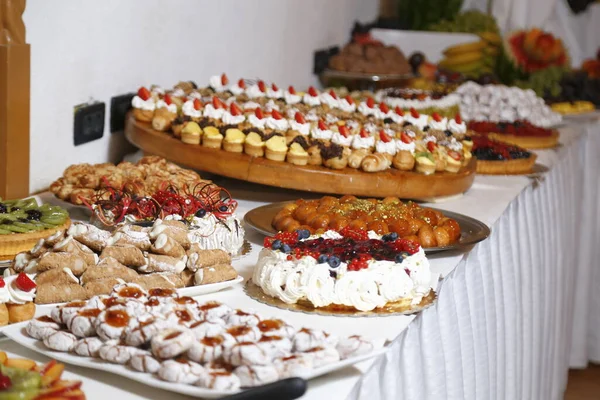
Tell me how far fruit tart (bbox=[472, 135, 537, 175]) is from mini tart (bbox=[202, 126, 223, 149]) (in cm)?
94

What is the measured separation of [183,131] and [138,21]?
0.49 m

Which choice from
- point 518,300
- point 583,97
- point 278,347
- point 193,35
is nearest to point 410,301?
point 278,347

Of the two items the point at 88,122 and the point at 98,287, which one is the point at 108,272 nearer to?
the point at 98,287

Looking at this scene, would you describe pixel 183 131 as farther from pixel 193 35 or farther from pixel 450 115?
pixel 450 115

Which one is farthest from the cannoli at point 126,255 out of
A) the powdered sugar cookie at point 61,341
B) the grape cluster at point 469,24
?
the grape cluster at point 469,24

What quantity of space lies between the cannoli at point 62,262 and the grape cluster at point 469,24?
3.83 meters

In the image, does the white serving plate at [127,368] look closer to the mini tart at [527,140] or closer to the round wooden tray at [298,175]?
the round wooden tray at [298,175]

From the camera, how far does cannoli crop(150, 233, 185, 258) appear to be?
4.60 feet

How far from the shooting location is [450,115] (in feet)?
11.0

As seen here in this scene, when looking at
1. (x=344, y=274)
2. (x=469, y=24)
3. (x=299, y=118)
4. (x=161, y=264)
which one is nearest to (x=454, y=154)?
(x=299, y=118)

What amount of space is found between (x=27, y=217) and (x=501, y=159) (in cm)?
161

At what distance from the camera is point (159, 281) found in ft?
Answer: 4.50

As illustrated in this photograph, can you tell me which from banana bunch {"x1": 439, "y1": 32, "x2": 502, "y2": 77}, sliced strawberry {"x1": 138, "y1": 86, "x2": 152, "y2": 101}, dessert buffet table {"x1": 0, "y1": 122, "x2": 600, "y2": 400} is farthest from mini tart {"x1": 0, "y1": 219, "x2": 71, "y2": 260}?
banana bunch {"x1": 439, "y1": 32, "x2": 502, "y2": 77}

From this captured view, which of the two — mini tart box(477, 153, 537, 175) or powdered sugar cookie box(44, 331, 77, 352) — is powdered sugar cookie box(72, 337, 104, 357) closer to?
powdered sugar cookie box(44, 331, 77, 352)
